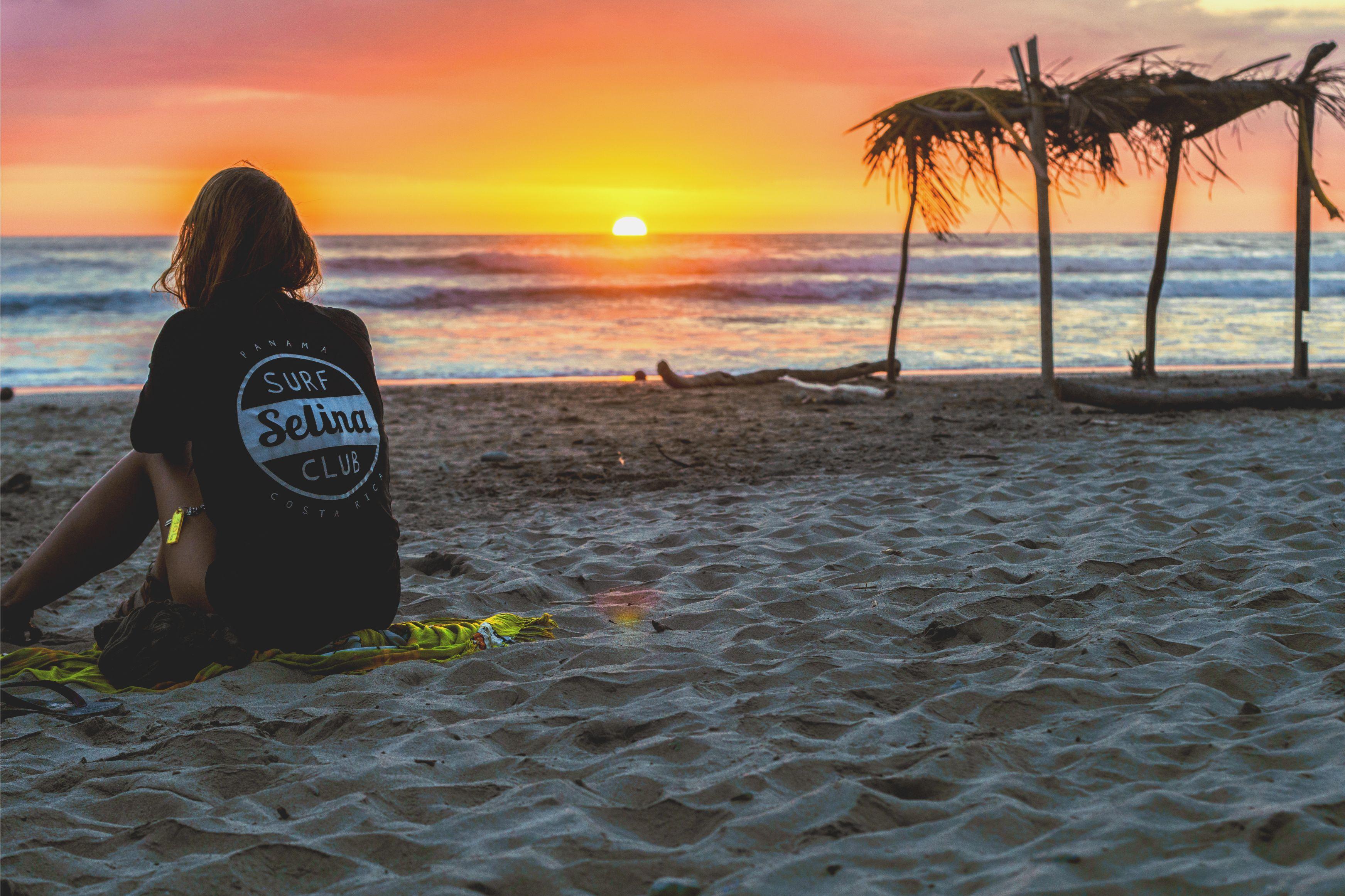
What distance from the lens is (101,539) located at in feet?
8.91

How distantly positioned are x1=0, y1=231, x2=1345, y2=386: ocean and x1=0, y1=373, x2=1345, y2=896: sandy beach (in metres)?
4.73

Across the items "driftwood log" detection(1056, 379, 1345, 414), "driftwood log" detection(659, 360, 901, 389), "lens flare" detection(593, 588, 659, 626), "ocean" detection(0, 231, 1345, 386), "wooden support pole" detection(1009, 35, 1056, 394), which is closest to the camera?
"lens flare" detection(593, 588, 659, 626)

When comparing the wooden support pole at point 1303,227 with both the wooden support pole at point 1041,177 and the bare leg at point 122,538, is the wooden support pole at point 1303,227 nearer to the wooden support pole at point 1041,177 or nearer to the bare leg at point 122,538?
the wooden support pole at point 1041,177

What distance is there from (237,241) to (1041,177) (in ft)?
21.9

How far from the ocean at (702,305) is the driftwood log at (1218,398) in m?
5.22

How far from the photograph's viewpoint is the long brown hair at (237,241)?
8.47ft

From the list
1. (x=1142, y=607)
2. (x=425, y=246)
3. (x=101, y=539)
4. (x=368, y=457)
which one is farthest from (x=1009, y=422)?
(x=425, y=246)

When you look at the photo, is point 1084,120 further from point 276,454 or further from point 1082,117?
point 276,454

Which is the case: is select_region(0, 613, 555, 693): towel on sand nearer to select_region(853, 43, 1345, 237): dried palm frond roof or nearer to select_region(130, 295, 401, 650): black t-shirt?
select_region(130, 295, 401, 650): black t-shirt

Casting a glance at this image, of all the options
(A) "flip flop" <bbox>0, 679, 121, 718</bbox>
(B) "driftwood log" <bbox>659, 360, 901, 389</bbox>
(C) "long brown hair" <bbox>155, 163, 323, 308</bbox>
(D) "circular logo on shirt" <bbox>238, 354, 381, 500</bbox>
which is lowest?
(A) "flip flop" <bbox>0, 679, 121, 718</bbox>

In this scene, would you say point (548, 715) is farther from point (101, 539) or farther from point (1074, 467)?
point (1074, 467)

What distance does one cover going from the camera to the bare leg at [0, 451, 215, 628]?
260cm

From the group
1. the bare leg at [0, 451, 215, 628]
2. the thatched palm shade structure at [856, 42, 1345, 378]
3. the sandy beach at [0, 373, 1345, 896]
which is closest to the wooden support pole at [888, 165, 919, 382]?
the thatched palm shade structure at [856, 42, 1345, 378]

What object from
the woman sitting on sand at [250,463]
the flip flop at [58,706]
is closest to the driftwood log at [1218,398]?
the woman sitting on sand at [250,463]
